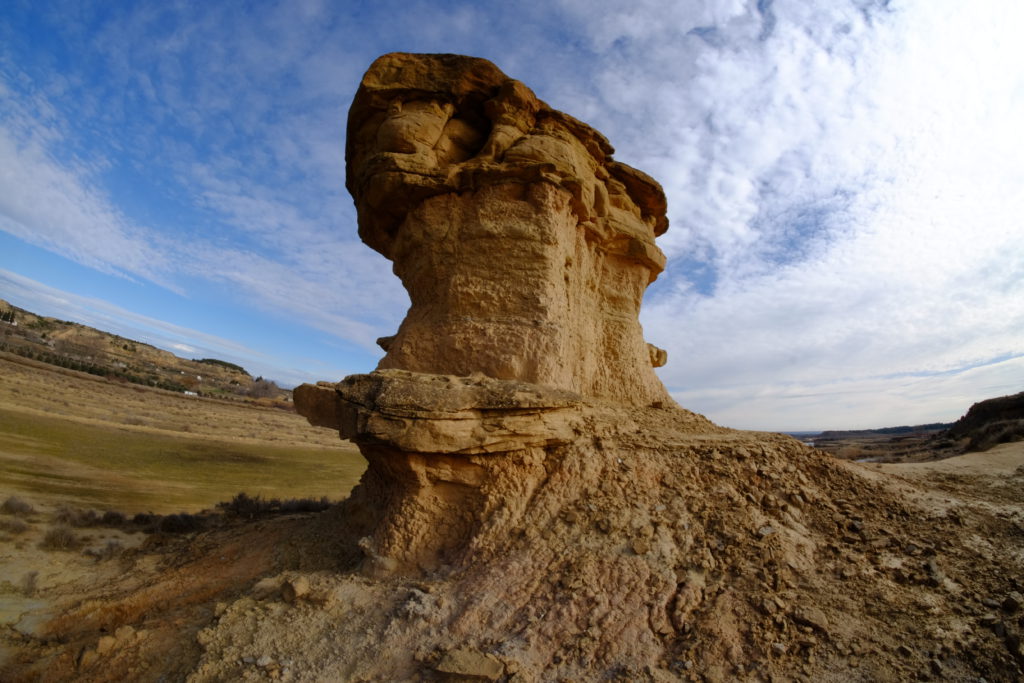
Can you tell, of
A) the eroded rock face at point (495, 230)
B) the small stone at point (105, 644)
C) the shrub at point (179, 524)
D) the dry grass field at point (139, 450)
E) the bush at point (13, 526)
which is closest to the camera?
the small stone at point (105, 644)

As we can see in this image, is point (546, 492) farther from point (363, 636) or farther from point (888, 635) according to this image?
point (888, 635)

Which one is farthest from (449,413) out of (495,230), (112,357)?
(112,357)

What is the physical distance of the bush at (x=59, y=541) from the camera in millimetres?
7398

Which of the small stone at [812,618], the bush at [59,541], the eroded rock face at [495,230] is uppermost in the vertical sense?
the eroded rock face at [495,230]

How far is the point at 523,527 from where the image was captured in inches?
185

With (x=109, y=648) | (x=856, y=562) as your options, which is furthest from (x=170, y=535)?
(x=856, y=562)

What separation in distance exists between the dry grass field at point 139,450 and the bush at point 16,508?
114cm

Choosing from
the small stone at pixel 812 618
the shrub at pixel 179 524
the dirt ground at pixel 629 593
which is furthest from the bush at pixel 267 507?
the small stone at pixel 812 618

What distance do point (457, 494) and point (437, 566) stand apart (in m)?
0.72

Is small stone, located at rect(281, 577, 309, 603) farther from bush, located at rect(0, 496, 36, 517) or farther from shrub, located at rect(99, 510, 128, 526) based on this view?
bush, located at rect(0, 496, 36, 517)

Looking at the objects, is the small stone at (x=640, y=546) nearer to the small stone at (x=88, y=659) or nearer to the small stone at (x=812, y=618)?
the small stone at (x=812, y=618)

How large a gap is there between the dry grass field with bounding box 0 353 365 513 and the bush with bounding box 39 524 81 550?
9.39 ft

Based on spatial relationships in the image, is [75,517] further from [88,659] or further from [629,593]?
[629,593]

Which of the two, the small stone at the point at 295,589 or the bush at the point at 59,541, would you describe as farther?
the bush at the point at 59,541
